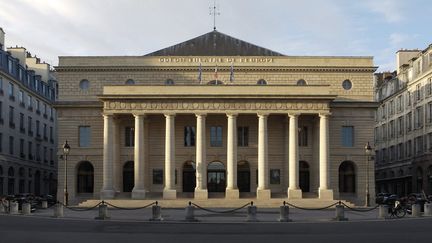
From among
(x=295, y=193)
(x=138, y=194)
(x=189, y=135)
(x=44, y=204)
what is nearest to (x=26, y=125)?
(x=189, y=135)

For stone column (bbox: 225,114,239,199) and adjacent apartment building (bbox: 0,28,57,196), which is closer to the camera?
stone column (bbox: 225,114,239,199)

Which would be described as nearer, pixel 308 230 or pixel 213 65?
pixel 308 230

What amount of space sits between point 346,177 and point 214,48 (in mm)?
19165

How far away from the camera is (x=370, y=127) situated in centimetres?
6069

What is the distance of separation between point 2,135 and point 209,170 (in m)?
23.1

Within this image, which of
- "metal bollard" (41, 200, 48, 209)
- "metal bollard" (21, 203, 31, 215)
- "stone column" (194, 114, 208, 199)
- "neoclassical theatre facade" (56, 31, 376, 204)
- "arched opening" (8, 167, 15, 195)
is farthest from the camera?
"arched opening" (8, 167, 15, 195)

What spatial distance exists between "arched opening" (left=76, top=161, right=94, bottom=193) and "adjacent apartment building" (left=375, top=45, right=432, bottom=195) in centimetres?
3016

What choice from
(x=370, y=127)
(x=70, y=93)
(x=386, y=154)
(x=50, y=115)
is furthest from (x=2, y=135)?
(x=386, y=154)

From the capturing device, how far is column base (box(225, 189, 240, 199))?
5606 centimetres

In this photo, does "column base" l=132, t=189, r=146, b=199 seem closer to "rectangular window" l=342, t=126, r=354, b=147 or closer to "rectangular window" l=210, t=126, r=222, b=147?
"rectangular window" l=210, t=126, r=222, b=147

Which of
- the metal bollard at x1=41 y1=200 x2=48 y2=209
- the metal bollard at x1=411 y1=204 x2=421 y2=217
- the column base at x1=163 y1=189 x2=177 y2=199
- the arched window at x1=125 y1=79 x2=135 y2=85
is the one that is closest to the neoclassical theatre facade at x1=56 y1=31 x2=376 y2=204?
the arched window at x1=125 y1=79 x2=135 y2=85

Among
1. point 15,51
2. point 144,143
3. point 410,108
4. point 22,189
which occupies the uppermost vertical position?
point 15,51

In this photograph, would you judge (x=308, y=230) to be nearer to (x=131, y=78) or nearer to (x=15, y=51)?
(x=131, y=78)

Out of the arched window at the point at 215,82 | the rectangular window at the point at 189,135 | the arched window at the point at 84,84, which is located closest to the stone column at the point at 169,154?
the rectangular window at the point at 189,135
